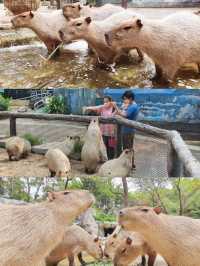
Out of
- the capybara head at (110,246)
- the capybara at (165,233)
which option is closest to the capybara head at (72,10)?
the capybara at (165,233)

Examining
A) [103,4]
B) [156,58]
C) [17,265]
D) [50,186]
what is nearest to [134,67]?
[156,58]

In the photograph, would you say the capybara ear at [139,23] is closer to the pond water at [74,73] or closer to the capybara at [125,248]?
the pond water at [74,73]

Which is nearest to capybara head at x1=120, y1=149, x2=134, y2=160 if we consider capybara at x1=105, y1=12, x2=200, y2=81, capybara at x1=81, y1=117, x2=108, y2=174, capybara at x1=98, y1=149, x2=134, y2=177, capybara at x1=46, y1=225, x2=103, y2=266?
capybara at x1=98, y1=149, x2=134, y2=177

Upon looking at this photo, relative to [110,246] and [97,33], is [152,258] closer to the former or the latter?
[110,246]

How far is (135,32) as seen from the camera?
3.69 m

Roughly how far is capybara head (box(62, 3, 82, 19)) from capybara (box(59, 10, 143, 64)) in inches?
4.8

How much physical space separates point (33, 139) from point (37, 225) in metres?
0.45

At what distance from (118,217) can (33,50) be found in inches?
47.7

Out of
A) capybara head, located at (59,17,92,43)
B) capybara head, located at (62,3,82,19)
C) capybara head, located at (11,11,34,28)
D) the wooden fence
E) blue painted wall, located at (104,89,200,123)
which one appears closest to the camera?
blue painted wall, located at (104,89,200,123)

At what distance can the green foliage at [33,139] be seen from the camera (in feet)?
11.8

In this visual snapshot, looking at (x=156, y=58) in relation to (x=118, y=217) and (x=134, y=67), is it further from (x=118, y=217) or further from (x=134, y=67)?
(x=118, y=217)

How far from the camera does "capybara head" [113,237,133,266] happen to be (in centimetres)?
368

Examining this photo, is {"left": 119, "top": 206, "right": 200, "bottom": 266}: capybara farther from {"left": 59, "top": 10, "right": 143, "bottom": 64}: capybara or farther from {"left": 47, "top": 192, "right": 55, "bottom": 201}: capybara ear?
{"left": 59, "top": 10, "right": 143, "bottom": 64}: capybara

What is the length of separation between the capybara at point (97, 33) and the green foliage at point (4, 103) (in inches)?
19.9
